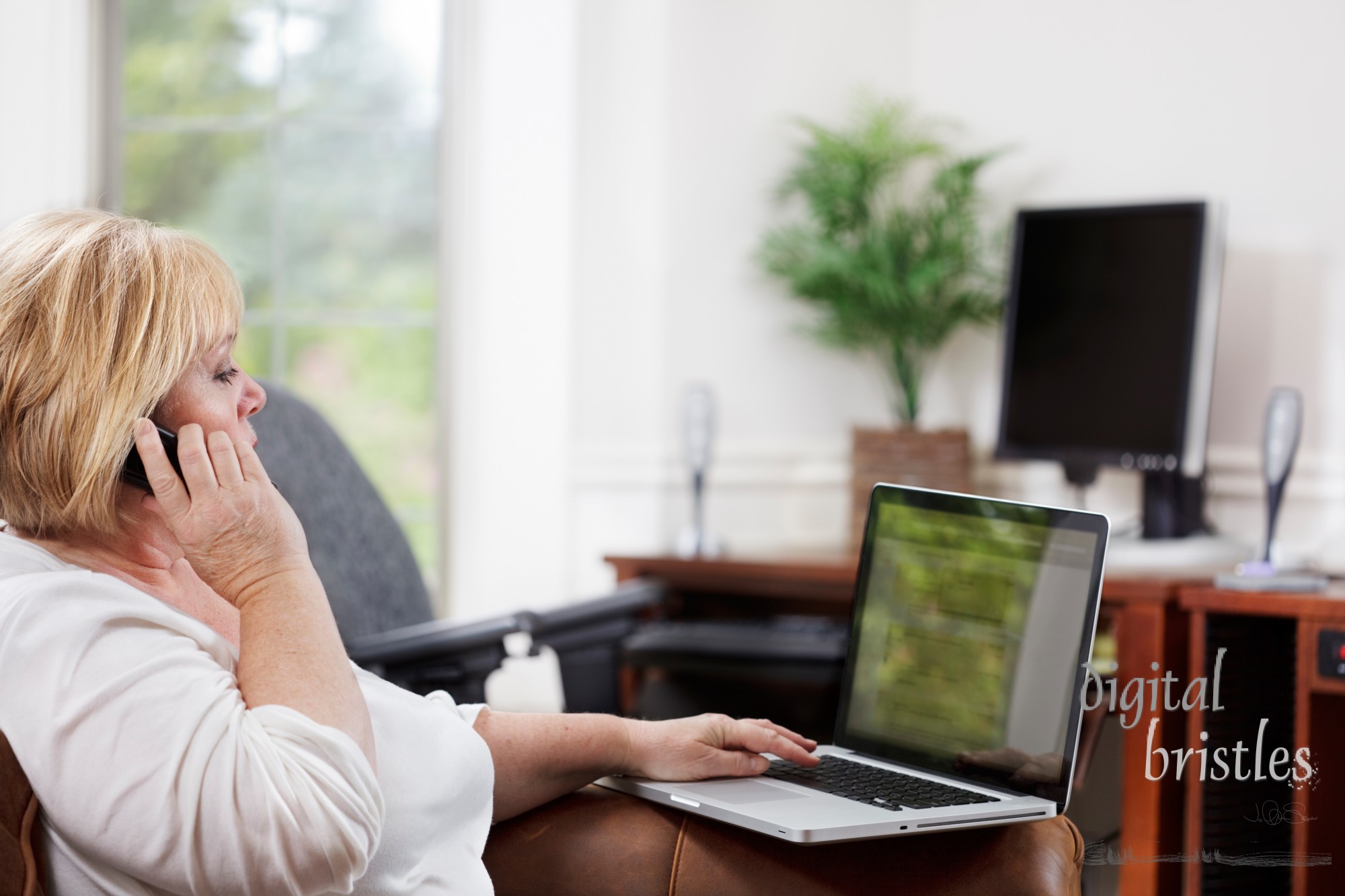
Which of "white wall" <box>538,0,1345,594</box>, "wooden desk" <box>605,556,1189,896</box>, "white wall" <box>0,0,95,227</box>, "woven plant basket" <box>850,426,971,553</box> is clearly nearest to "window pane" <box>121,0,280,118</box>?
"white wall" <box>0,0,95,227</box>

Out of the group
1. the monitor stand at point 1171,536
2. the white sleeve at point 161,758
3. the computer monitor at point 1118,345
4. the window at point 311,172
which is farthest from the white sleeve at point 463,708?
the window at point 311,172

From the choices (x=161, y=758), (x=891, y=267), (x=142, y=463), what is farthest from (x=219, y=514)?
(x=891, y=267)

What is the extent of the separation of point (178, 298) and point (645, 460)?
Answer: 194 centimetres

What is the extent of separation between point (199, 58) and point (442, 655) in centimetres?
189

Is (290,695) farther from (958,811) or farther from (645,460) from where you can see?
(645,460)

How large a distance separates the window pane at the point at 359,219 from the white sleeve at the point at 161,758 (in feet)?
7.38

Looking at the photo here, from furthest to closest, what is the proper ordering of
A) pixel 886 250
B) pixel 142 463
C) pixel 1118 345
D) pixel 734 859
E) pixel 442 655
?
pixel 886 250 → pixel 1118 345 → pixel 442 655 → pixel 734 859 → pixel 142 463

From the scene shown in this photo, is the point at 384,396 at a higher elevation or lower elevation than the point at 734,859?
higher

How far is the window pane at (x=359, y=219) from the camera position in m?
3.01

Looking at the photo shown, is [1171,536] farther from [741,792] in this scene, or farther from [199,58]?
[199,58]

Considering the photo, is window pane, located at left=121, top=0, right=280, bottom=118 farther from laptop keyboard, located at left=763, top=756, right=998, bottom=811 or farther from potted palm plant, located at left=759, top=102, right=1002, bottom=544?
laptop keyboard, located at left=763, top=756, right=998, bottom=811

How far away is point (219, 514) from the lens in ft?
3.01

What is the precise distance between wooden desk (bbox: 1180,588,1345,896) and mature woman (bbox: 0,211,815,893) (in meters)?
1.19
